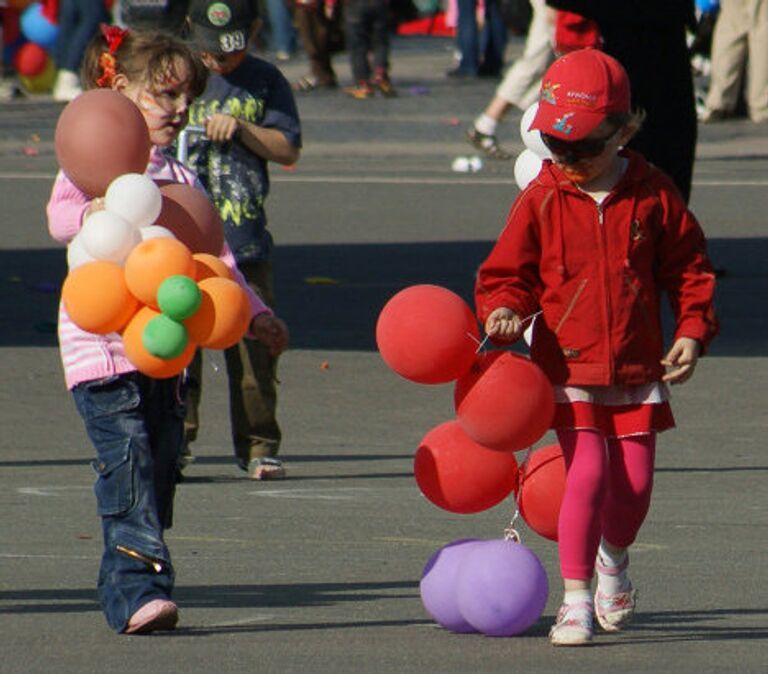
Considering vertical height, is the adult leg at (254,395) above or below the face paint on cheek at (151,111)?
below

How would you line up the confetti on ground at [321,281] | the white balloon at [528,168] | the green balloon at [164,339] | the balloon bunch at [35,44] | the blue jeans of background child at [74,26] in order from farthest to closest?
the blue jeans of background child at [74,26] → the balloon bunch at [35,44] → the confetti on ground at [321,281] → the white balloon at [528,168] → the green balloon at [164,339]

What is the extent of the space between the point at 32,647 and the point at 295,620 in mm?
733

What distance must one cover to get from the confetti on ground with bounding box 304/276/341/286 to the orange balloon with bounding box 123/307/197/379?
8212 millimetres

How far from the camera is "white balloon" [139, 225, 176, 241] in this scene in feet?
20.6

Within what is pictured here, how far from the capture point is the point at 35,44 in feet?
72.1

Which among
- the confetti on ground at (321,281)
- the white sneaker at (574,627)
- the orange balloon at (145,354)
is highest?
the orange balloon at (145,354)

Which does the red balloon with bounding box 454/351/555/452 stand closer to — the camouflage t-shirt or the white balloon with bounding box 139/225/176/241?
the white balloon with bounding box 139/225/176/241

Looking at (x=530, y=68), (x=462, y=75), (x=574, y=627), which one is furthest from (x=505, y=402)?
(x=462, y=75)

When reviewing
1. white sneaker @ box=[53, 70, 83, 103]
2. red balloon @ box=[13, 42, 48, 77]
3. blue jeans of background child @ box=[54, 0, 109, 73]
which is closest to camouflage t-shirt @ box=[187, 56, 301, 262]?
red balloon @ box=[13, 42, 48, 77]

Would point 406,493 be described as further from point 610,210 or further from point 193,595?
point 610,210

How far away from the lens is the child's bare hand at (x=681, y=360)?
20.4 feet

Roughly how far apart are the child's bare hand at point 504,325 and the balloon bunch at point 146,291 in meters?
0.61

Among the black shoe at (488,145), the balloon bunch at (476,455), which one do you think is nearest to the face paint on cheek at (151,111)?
the balloon bunch at (476,455)

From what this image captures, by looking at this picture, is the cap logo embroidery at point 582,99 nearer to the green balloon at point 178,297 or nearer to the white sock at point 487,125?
the green balloon at point 178,297
